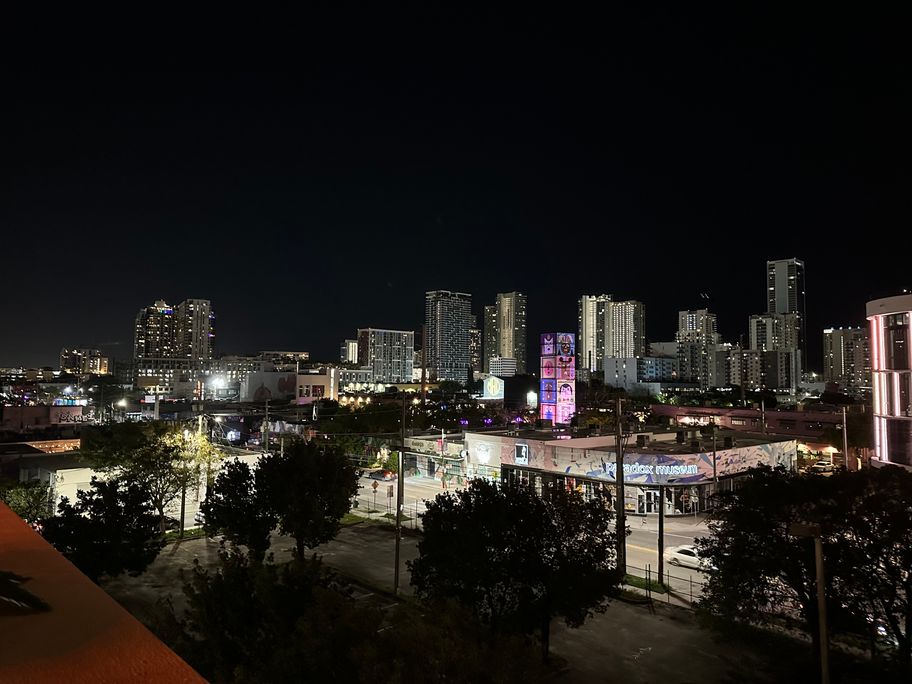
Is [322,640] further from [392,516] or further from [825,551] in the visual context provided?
[392,516]

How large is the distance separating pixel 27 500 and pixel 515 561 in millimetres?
22615

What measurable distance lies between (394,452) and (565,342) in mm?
21206

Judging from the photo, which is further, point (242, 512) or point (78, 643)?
point (242, 512)

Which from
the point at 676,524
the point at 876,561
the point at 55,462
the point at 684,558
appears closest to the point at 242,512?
the point at 55,462

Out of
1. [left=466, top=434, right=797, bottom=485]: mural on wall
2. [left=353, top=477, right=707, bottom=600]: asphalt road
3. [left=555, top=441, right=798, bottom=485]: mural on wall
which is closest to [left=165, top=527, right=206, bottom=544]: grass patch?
[left=353, top=477, right=707, bottom=600]: asphalt road

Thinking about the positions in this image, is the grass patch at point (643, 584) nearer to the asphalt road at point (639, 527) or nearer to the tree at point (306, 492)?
the asphalt road at point (639, 527)

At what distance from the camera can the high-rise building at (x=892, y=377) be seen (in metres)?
32.3

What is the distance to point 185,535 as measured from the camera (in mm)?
32125

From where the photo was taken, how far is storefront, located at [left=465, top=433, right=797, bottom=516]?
116 ft

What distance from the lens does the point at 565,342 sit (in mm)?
61688

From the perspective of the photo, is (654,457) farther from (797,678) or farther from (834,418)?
(834,418)

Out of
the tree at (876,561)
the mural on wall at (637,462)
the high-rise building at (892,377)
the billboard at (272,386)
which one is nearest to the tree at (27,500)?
the mural on wall at (637,462)

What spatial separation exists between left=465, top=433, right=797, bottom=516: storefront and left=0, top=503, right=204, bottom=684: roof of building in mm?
31143

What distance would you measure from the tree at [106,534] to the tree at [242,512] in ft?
8.37
